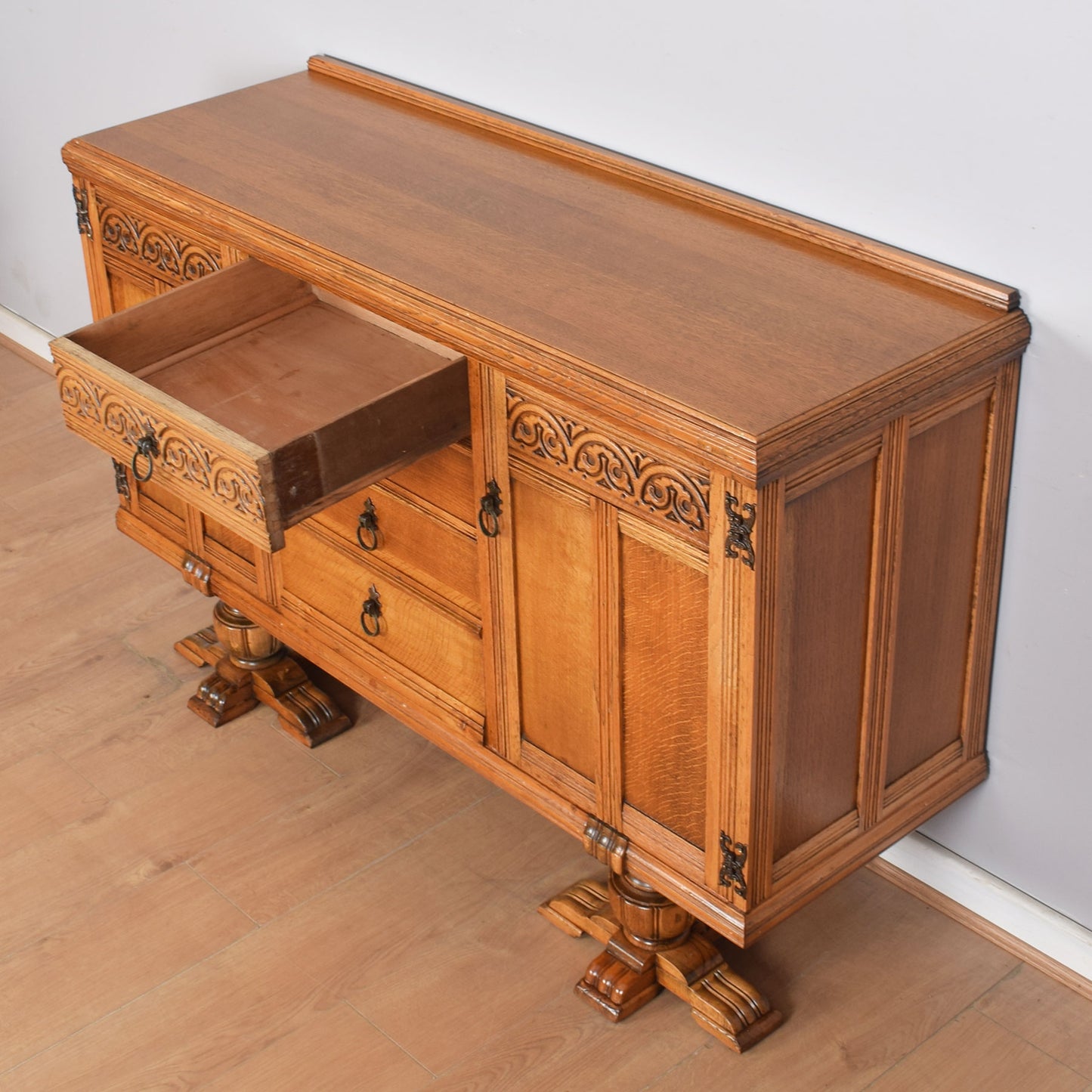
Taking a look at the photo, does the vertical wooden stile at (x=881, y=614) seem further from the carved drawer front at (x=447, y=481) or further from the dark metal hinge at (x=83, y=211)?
the dark metal hinge at (x=83, y=211)

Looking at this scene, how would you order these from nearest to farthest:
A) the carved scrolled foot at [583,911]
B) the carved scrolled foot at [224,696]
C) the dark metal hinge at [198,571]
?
the carved scrolled foot at [583,911]
the dark metal hinge at [198,571]
the carved scrolled foot at [224,696]

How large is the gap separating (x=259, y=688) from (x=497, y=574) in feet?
2.64

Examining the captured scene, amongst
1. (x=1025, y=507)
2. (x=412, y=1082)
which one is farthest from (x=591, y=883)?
(x=1025, y=507)

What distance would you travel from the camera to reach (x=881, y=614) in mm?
1637

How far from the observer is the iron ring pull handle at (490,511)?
1710 millimetres

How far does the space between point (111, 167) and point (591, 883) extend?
45.7 inches

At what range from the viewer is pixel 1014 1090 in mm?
1778

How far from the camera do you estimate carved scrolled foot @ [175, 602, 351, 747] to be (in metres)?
2.38

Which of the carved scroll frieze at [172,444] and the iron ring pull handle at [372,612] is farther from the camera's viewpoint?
the iron ring pull handle at [372,612]

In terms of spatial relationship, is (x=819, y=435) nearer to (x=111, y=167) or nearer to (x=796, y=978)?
(x=796, y=978)

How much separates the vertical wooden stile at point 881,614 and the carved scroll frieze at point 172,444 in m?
0.63

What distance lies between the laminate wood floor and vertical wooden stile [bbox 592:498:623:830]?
1.07ft

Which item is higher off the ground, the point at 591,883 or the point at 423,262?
the point at 423,262

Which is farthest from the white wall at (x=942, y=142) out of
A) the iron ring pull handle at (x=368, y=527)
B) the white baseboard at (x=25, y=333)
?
the white baseboard at (x=25, y=333)
